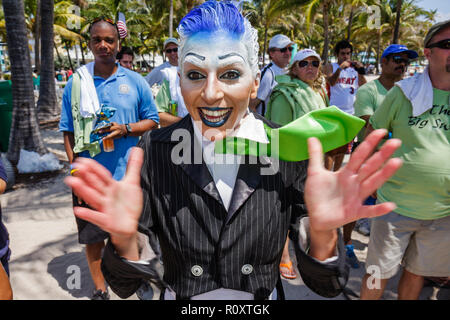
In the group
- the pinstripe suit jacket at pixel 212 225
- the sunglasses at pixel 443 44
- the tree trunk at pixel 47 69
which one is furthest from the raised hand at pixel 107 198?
the tree trunk at pixel 47 69

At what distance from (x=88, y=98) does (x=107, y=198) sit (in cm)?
166

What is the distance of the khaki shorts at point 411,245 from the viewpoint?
→ 2.24m

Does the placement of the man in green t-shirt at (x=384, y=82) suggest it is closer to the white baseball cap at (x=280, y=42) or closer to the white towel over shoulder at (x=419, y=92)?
the white towel over shoulder at (x=419, y=92)

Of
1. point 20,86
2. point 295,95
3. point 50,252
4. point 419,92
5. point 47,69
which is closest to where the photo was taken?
point 419,92

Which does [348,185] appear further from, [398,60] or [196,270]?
[398,60]

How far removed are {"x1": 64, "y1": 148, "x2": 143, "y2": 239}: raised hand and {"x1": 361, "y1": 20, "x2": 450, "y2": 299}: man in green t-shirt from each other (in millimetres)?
1899

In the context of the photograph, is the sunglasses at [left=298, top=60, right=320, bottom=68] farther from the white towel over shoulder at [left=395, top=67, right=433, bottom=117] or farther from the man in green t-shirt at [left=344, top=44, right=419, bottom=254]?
the white towel over shoulder at [left=395, top=67, right=433, bottom=117]

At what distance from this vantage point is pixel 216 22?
49.6 inches

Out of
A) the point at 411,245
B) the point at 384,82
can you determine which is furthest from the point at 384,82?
the point at 411,245

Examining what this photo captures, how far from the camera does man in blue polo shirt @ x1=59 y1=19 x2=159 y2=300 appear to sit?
2.53m

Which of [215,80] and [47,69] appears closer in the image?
[215,80]

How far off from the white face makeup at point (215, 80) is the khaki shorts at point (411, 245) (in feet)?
5.45

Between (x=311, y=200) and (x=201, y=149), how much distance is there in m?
0.52

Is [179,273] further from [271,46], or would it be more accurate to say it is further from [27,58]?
[27,58]
